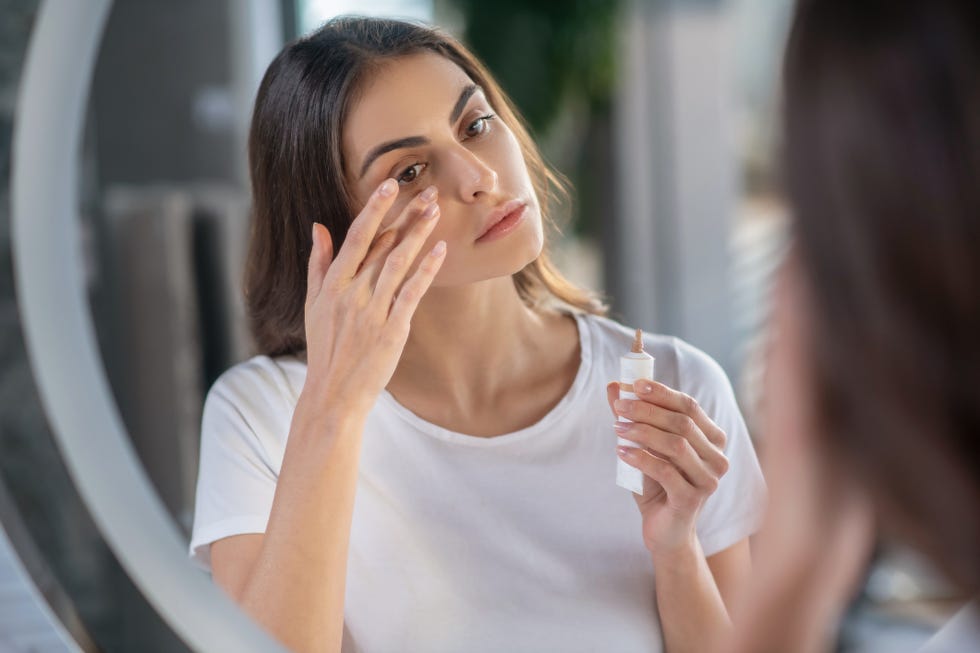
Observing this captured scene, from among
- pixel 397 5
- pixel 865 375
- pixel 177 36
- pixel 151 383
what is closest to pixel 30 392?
pixel 865 375

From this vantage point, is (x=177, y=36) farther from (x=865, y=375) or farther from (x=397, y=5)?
(x=865, y=375)

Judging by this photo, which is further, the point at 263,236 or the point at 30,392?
the point at 263,236

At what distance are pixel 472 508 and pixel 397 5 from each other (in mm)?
1796

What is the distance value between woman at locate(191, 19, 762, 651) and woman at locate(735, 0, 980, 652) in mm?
306

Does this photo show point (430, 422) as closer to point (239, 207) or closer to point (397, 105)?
point (397, 105)

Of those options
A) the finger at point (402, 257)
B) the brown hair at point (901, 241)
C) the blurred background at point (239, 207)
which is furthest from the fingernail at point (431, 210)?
the brown hair at point (901, 241)

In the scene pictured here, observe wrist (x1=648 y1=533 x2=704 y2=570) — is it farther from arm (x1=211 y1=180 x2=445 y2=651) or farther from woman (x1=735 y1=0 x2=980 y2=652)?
woman (x1=735 y1=0 x2=980 y2=652)

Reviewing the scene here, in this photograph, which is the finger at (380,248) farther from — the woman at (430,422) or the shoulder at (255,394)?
the shoulder at (255,394)

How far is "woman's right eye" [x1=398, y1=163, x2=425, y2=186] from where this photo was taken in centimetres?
75

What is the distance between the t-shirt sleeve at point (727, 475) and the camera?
2.62ft

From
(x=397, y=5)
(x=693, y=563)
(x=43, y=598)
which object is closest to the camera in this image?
(x=43, y=598)

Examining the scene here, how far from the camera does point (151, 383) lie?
4.77 feet

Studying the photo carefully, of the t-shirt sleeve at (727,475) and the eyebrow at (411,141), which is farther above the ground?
the eyebrow at (411,141)

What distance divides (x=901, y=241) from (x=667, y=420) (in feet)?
1.17
